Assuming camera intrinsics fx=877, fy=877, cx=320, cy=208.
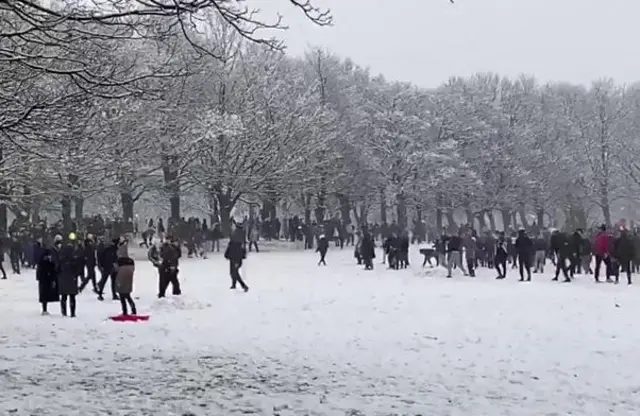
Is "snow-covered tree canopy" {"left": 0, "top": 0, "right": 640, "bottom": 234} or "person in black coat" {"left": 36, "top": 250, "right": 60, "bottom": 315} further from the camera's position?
"snow-covered tree canopy" {"left": 0, "top": 0, "right": 640, "bottom": 234}

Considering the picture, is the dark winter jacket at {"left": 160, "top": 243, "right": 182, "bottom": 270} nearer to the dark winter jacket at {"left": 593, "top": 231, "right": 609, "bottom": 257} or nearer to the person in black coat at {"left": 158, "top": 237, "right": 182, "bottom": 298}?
the person in black coat at {"left": 158, "top": 237, "right": 182, "bottom": 298}

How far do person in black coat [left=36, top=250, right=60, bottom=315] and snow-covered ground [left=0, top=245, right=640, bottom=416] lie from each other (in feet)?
1.80

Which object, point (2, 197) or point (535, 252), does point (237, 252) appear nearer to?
point (2, 197)

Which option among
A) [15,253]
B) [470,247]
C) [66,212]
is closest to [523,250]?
[470,247]

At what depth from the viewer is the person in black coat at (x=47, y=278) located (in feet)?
59.0

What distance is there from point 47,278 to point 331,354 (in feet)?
23.8

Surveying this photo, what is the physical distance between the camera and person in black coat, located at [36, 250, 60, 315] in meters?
18.0

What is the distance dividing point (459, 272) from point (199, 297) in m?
13.5

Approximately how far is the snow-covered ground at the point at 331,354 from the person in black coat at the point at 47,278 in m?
0.55

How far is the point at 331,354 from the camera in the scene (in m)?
13.6

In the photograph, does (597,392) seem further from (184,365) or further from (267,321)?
(267,321)

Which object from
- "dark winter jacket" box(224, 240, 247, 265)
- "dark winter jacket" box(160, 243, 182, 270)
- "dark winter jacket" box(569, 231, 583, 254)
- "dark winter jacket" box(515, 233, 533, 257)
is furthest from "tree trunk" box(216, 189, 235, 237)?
"dark winter jacket" box(160, 243, 182, 270)

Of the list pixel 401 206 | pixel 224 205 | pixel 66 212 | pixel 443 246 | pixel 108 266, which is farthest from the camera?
pixel 401 206

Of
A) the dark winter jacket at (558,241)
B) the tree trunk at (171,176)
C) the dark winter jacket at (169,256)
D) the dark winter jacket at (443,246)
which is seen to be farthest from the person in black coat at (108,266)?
the tree trunk at (171,176)
